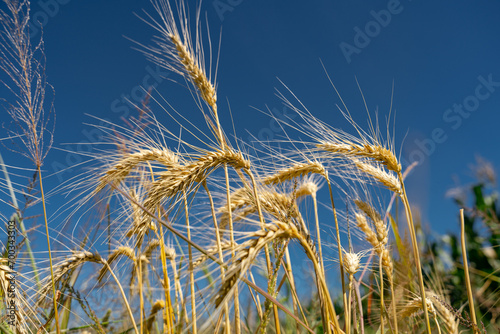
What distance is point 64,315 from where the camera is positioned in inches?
86.0

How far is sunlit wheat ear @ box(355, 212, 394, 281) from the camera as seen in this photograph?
1985mm

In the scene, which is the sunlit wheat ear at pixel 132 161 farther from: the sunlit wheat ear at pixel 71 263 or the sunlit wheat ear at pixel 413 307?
the sunlit wheat ear at pixel 413 307

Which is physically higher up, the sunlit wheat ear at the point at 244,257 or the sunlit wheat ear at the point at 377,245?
the sunlit wheat ear at the point at 244,257

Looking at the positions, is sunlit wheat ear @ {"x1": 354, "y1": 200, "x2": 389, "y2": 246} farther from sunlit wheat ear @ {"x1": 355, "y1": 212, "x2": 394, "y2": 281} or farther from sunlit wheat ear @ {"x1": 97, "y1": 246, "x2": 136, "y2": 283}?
sunlit wheat ear @ {"x1": 97, "y1": 246, "x2": 136, "y2": 283}

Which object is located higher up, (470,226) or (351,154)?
(351,154)

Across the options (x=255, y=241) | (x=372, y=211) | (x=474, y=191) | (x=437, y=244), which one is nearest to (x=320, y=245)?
(x=372, y=211)

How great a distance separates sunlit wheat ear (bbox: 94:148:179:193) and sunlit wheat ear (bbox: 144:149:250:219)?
34cm

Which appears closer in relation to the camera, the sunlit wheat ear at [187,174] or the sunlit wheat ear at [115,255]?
the sunlit wheat ear at [187,174]

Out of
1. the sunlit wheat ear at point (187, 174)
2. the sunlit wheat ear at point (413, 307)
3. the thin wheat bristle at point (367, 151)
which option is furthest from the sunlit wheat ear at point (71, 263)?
the sunlit wheat ear at point (413, 307)

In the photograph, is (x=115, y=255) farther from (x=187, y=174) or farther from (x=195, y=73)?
(x=195, y=73)

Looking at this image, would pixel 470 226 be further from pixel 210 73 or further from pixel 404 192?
pixel 210 73

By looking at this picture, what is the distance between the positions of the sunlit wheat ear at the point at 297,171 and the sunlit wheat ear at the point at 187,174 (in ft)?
1.19

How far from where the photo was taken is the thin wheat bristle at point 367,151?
6.15ft

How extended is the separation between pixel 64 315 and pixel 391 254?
1993mm
